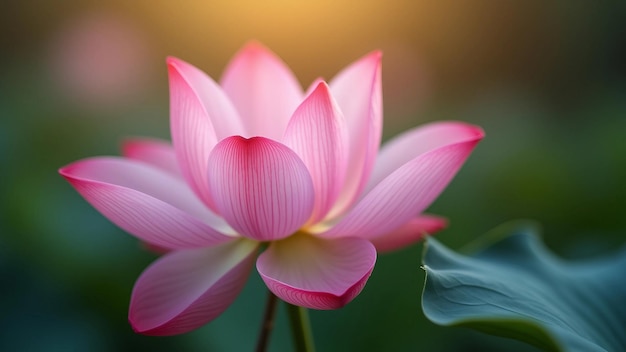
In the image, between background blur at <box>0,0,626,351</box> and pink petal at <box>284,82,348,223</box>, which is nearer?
pink petal at <box>284,82,348,223</box>

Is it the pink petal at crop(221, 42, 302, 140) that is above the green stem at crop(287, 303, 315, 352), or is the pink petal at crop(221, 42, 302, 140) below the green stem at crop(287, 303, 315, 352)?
above

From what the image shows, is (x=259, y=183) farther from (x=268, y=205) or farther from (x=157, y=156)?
(x=157, y=156)

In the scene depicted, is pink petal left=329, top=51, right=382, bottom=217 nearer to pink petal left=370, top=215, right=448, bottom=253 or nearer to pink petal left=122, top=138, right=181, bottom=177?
pink petal left=370, top=215, right=448, bottom=253

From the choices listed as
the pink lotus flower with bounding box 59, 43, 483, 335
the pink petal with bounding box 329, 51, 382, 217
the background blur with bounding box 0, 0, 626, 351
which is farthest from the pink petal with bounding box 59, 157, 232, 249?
the background blur with bounding box 0, 0, 626, 351

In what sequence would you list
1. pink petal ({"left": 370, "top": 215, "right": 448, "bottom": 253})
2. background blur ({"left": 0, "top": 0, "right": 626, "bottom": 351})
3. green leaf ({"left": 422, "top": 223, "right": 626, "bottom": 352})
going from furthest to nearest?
1. background blur ({"left": 0, "top": 0, "right": 626, "bottom": 351})
2. pink petal ({"left": 370, "top": 215, "right": 448, "bottom": 253})
3. green leaf ({"left": 422, "top": 223, "right": 626, "bottom": 352})

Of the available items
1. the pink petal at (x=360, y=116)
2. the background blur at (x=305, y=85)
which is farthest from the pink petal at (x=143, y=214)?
the background blur at (x=305, y=85)

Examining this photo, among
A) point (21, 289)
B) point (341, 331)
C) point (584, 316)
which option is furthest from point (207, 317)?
point (21, 289)

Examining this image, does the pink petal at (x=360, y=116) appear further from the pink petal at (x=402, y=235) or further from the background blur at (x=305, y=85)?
the background blur at (x=305, y=85)
